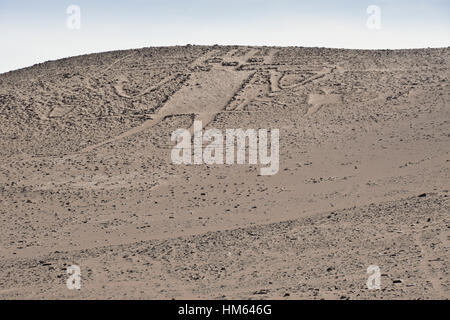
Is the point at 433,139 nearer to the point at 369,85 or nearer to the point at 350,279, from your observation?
the point at 369,85

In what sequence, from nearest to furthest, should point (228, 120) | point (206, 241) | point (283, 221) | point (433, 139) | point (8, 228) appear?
1. point (206, 241)
2. point (283, 221)
3. point (8, 228)
4. point (433, 139)
5. point (228, 120)

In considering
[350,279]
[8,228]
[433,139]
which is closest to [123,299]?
[350,279]

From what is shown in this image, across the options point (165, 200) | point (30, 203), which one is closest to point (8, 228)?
point (30, 203)

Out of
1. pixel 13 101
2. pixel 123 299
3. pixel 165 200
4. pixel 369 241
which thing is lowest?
pixel 123 299

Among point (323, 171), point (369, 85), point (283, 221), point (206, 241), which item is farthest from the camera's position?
point (369, 85)

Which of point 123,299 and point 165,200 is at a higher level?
point 165,200

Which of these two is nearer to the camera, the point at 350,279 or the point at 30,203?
the point at 350,279
